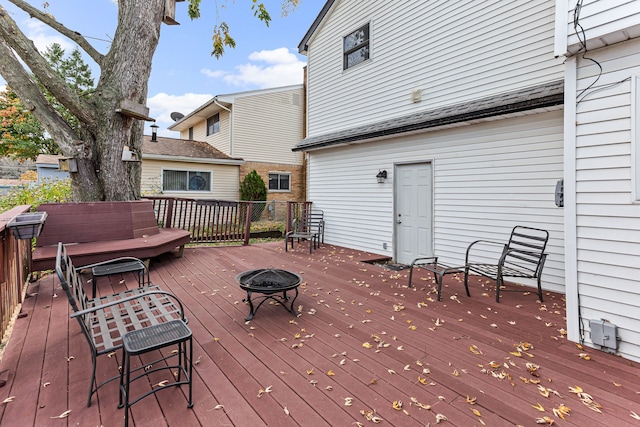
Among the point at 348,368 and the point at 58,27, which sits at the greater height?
the point at 58,27

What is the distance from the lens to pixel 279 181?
1442 cm

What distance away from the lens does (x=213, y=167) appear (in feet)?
42.0

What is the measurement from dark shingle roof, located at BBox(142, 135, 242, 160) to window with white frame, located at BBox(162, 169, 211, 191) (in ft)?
2.30

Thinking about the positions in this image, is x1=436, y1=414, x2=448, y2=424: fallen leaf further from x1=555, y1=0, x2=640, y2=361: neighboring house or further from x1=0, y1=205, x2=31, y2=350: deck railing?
x1=0, y1=205, x2=31, y2=350: deck railing

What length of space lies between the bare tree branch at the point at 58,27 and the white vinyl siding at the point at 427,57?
5.17m

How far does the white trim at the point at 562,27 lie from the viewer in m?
2.72

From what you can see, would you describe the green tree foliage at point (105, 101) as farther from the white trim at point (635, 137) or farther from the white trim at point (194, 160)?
the white trim at point (635, 137)

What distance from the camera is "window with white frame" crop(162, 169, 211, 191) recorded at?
1186cm

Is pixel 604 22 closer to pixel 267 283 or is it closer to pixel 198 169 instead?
pixel 267 283

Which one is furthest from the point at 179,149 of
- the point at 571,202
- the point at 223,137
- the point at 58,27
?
the point at 571,202

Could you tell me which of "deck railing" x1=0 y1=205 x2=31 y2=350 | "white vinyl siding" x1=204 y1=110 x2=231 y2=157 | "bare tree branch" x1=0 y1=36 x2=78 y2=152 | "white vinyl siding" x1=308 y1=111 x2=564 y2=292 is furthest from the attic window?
"deck railing" x1=0 y1=205 x2=31 y2=350

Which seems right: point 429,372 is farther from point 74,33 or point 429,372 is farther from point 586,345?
point 74,33

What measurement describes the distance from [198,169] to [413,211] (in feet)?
31.2

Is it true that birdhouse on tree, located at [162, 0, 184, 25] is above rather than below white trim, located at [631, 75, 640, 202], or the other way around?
above
